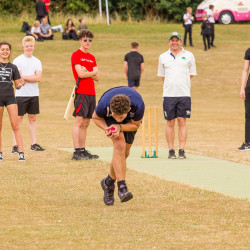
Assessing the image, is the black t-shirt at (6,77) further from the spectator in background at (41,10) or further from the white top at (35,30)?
the spectator in background at (41,10)

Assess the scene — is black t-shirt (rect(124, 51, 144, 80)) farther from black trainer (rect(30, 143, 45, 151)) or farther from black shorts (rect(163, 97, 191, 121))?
black shorts (rect(163, 97, 191, 121))

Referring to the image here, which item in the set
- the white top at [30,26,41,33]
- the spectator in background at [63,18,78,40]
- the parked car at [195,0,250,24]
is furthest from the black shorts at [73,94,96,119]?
the parked car at [195,0,250,24]

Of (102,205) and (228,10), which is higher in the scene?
(102,205)

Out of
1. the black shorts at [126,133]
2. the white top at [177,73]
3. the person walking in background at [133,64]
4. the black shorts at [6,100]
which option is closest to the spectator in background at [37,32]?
the person walking in background at [133,64]

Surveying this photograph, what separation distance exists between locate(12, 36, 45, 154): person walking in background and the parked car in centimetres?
3131

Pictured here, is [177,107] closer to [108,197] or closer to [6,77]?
[6,77]

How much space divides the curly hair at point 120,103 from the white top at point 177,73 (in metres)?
4.54

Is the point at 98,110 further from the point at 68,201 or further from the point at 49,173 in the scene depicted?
the point at 49,173

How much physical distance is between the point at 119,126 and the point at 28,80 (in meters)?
4.78

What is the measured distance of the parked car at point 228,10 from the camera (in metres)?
42.5

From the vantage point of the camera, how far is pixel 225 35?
40312mm

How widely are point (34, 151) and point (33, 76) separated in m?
1.35

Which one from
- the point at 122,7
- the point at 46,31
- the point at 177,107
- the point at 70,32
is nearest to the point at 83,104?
the point at 177,107

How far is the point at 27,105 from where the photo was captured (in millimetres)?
12289
